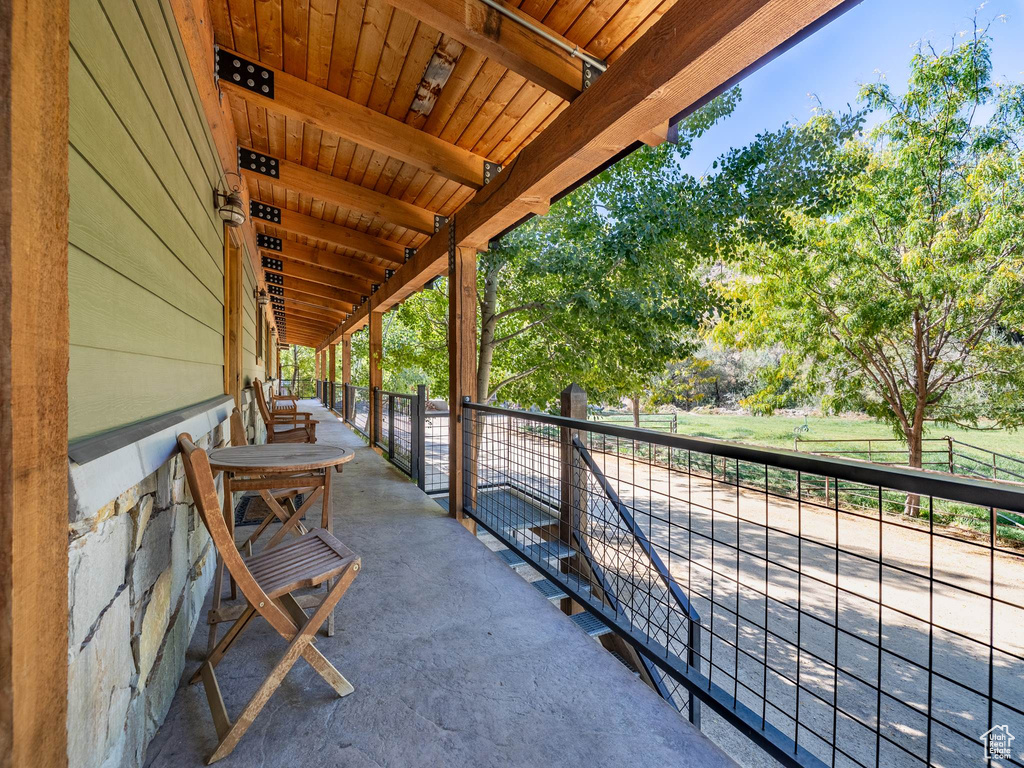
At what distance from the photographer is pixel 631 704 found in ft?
5.53

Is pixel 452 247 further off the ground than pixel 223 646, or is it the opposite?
pixel 452 247

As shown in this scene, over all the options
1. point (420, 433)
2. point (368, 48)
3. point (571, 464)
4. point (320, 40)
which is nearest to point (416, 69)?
point (368, 48)

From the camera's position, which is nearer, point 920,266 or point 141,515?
point 141,515

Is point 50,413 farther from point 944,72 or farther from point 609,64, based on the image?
point 944,72

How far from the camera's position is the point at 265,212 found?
4969 mm

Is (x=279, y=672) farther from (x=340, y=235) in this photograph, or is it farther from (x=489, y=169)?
(x=340, y=235)

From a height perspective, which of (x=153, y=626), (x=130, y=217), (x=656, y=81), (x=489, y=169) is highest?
(x=489, y=169)

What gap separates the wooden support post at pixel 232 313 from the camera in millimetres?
3562

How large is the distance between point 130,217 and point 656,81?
1913mm

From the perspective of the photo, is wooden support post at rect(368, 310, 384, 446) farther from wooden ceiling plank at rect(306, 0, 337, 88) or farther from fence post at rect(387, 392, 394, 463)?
wooden ceiling plank at rect(306, 0, 337, 88)

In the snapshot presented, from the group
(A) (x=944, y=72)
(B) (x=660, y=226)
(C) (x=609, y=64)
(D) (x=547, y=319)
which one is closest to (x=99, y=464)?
(C) (x=609, y=64)

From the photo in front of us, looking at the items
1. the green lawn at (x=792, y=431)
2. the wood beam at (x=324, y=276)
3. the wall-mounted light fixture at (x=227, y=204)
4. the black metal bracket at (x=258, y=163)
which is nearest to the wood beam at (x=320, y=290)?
the wood beam at (x=324, y=276)

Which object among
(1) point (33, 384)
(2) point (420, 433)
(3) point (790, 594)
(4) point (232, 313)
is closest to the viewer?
(1) point (33, 384)

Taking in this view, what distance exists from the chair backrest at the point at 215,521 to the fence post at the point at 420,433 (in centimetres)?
318
